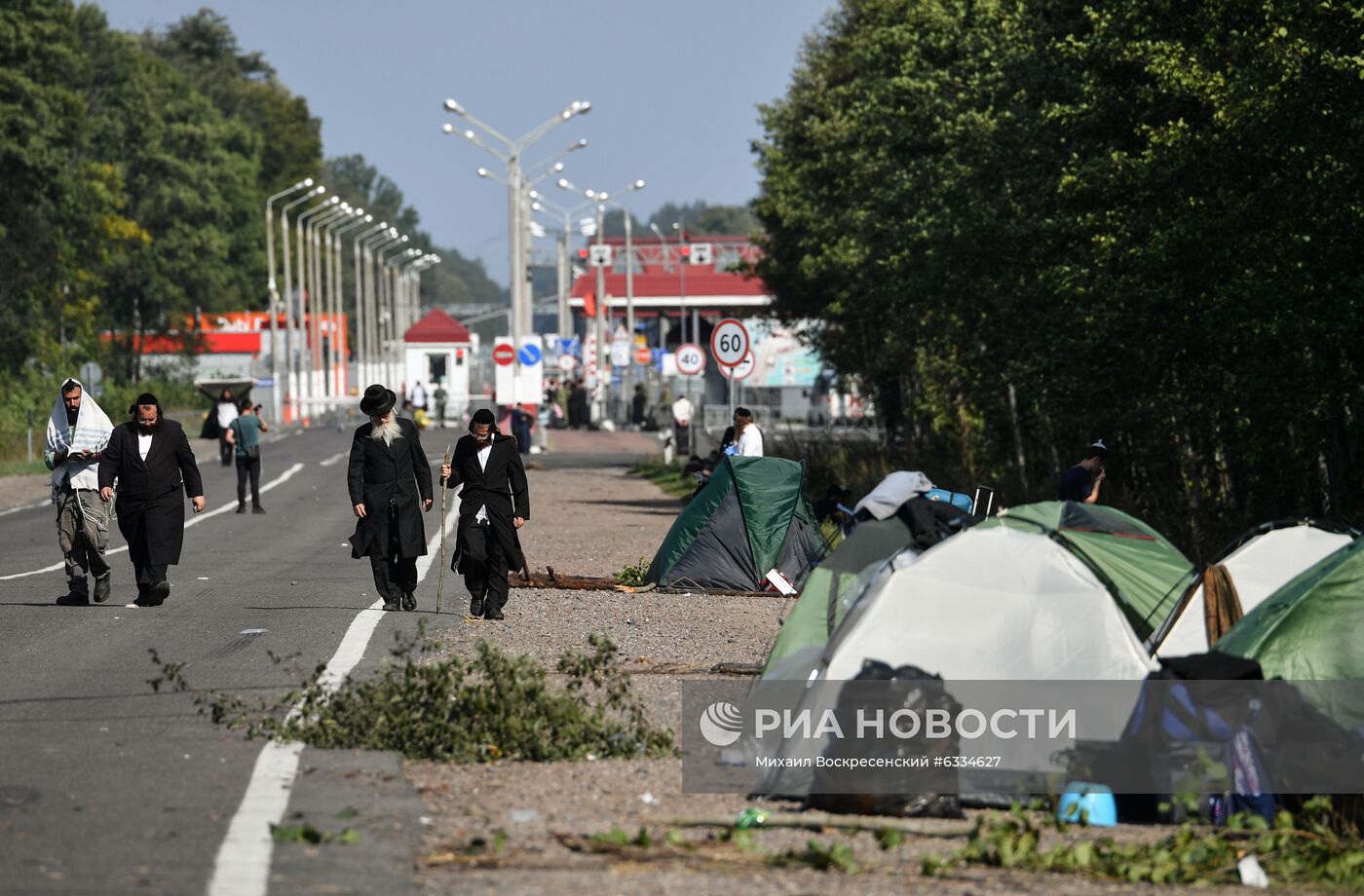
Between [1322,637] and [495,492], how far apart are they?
6.81 metres

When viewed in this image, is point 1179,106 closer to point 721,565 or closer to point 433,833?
point 721,565

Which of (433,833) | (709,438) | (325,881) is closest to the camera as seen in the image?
(325,881)

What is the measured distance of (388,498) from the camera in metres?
14.6

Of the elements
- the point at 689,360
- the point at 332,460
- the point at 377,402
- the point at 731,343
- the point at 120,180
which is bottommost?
the point at 332,460

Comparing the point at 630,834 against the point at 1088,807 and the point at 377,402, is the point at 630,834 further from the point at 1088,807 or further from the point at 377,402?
the point at 377,402

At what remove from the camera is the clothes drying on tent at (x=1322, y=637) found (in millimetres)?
8992

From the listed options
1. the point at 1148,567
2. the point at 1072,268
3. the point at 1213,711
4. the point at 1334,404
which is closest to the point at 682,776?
the point at 1213,711

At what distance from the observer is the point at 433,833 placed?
24.0 ft

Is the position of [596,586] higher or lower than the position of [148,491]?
lower

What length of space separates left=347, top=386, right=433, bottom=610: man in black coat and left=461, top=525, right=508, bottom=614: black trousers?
0.51 m

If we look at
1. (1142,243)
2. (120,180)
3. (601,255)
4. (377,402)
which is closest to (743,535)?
(377,402)

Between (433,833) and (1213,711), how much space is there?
333 centimetres

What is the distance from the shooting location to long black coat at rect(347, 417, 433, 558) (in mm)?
14609

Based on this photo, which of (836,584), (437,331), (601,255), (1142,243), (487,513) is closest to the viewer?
(836,584)
